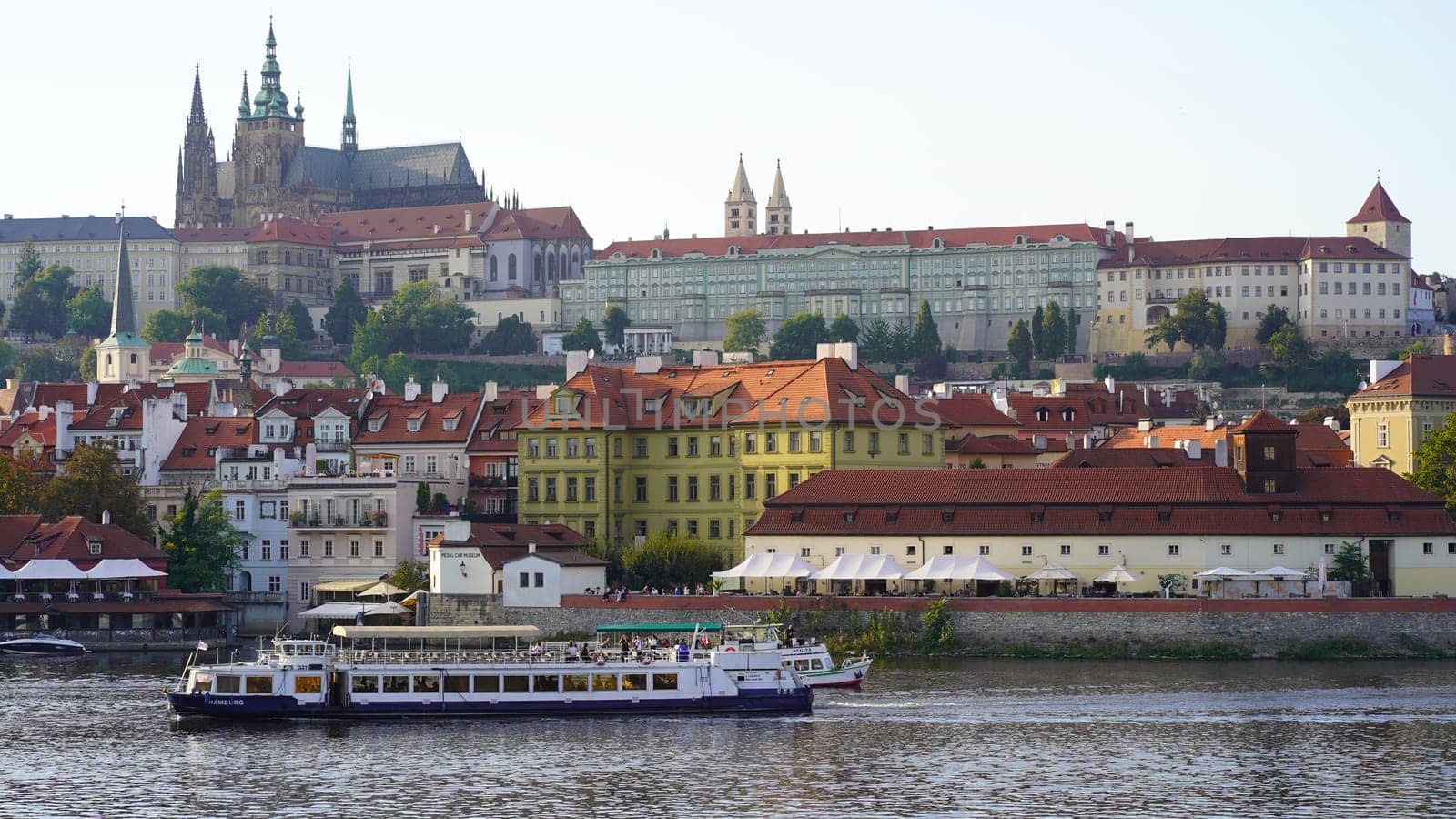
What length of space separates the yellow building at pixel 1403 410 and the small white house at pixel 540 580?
142 feet

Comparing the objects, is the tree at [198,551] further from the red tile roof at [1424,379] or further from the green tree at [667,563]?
the red tile roof at [1424,379]

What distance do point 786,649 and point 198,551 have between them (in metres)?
34.0

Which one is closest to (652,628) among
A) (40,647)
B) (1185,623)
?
(1185,623)

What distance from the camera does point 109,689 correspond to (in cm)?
7844

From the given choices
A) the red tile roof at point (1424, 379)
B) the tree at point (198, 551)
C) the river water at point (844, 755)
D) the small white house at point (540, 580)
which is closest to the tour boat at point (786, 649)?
the river water at point (844, 755)

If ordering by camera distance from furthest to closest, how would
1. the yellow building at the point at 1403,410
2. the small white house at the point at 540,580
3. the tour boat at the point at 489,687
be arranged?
the yellow building at the point at 1403,410 → the small white house at the point at 540,580 → the tour boat at the point at 489,687

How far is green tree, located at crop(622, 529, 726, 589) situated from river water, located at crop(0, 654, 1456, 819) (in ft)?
58.7

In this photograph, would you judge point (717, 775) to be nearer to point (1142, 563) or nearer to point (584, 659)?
point (584, 659)

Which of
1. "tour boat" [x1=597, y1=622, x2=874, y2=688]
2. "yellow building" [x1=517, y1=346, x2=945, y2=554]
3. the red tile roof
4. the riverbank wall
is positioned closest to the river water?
"tour boat" [x1=597, y1=622, x2=874, y2=688]

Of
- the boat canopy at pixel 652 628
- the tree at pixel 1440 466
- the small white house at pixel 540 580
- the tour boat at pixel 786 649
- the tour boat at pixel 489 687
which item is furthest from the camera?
the tree at pixel 1440 466

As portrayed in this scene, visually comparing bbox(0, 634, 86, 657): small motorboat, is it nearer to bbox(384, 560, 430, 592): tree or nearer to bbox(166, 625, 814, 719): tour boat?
bbox(384, 560, 430, 592): tree

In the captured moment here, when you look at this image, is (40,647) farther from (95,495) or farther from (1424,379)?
(1424,379)

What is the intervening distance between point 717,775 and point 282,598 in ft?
150

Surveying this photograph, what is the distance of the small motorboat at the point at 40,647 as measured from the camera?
3634 inches
